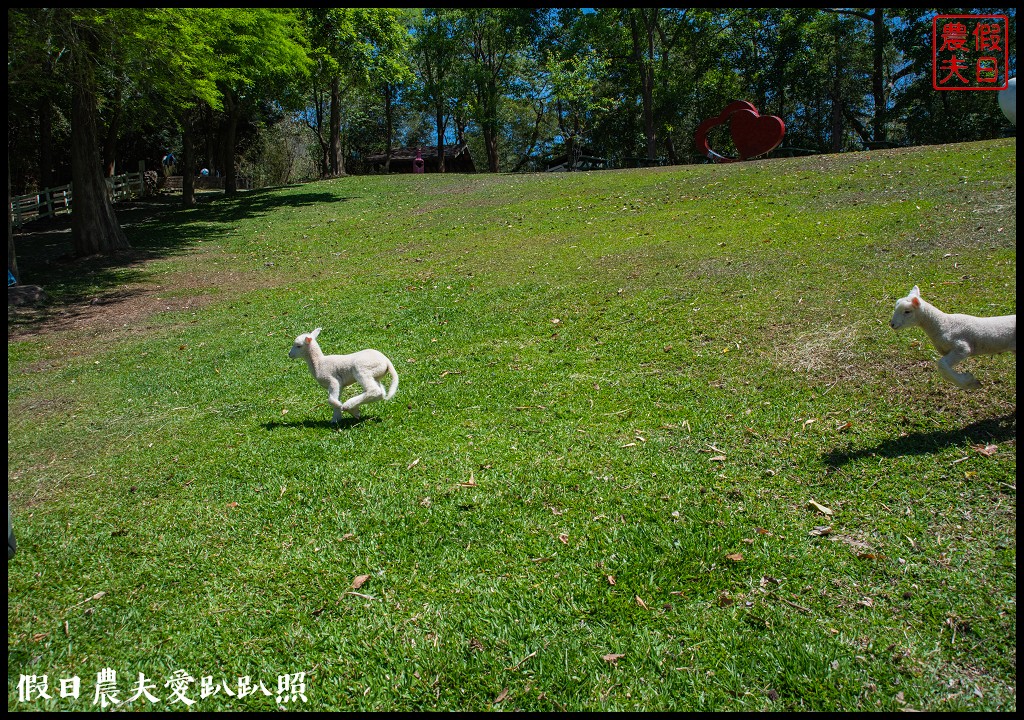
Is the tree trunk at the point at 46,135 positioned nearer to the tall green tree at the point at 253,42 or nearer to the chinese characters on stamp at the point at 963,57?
the tall green tree at the point at 253,42

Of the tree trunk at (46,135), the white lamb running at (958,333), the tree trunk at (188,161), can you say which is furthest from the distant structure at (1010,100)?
the tree trunk at (46,135)

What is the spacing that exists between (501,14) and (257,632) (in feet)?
172

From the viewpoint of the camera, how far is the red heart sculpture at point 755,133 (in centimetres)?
2655

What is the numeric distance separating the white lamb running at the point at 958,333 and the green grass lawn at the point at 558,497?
758 millimetres

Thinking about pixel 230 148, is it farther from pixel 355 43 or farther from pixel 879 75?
pixel 879 75

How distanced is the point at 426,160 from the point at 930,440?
59.8 metres

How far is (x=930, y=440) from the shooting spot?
539cm

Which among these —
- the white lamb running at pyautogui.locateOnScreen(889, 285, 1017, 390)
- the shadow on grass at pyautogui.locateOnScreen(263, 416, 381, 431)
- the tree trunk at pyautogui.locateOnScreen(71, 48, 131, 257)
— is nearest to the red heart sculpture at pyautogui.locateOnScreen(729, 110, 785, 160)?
the tree trunk at pyautogui.locateOnScreen(71, 48, 131, 257)

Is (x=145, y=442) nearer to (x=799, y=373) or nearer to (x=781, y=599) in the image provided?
(x=781, y=599)

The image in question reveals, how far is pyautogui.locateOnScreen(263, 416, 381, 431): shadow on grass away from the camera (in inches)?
278

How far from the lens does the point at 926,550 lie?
4141mm

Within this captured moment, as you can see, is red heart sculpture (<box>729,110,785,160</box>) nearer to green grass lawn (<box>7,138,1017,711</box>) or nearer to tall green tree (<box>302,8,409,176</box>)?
green grass lawn (<box>7,138,1017,711</box>)

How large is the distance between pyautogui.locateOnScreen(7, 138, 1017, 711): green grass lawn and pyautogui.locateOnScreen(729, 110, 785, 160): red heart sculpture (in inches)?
609

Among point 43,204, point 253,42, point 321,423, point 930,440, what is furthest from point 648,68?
point 930,440
